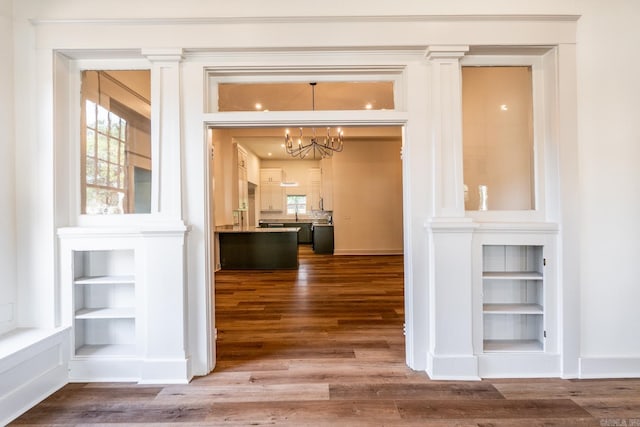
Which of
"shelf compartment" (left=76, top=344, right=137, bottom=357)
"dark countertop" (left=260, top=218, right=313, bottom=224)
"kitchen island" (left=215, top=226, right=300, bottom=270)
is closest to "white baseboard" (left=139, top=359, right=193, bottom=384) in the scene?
"shelf compartment" (left=76, top=344, right=137, bottom=357)

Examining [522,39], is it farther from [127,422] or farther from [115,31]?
[127,422]

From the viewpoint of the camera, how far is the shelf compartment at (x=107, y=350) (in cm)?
217

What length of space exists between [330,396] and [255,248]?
4500 millimetres

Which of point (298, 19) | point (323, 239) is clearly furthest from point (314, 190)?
point (298, 19)

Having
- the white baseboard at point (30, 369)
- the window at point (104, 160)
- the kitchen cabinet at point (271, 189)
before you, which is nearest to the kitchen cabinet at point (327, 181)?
the kitchen cabinet at point (271, 189)

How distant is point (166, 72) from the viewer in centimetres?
215

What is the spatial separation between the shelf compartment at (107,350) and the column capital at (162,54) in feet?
7.17

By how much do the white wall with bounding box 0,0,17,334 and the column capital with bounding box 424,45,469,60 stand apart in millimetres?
3009

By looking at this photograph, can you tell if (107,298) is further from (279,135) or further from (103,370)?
(279,135)

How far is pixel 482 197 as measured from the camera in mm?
2293

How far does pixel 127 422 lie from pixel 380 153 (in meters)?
7.40

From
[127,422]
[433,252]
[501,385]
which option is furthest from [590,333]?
[127,422]

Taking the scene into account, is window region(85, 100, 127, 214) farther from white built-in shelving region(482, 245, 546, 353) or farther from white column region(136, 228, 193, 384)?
white built-in shelving region(482, 245, 546, 353)

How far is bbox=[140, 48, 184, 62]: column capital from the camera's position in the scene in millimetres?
2107
